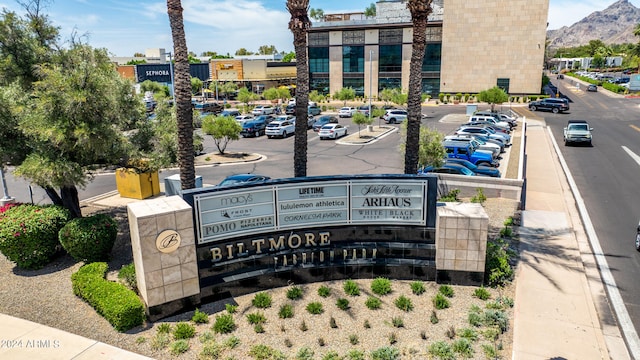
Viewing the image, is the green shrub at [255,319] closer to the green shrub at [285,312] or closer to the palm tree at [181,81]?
the green shrub at [285,312]

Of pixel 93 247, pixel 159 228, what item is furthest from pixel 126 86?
pixel 159 228

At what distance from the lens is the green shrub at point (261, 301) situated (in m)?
11.5

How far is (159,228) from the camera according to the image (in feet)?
35.3

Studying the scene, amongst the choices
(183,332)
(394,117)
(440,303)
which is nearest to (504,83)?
(394,117)

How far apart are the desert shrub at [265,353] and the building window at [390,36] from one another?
76.8 m

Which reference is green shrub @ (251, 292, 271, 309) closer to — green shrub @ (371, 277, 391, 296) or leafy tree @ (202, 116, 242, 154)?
green shrub @ (371, 277, 391, 296)

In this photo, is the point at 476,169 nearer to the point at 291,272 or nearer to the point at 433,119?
the point at 291,272

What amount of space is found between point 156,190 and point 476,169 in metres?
17.0

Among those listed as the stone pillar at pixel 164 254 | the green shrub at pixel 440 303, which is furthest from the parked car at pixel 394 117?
the stone pillar at pixel 164 254

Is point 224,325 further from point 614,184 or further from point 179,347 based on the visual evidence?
point 614,184

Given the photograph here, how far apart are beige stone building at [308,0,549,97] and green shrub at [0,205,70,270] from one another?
62.8 m

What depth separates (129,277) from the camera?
1220cm

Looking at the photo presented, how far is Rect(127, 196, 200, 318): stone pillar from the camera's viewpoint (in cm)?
1070

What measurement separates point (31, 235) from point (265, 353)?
8.52m
